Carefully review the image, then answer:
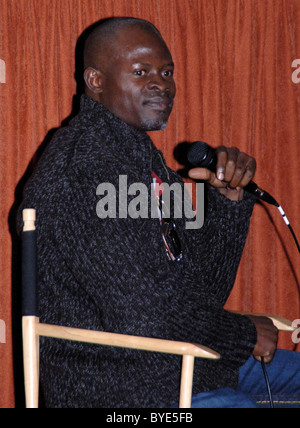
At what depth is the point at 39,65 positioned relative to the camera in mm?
2039

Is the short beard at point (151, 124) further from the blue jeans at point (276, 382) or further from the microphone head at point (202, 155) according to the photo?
the blue jeans at point (276, 382)

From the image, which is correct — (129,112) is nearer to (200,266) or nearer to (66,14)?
(200,266)

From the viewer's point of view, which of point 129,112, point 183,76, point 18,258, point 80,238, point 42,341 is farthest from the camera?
point 183,76

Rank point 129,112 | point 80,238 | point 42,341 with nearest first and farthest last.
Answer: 1. point 80,238
2. point 42,341
3. point 129,112

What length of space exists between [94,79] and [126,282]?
68 cm

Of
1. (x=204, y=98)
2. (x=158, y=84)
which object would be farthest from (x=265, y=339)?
(x=204, y=98)

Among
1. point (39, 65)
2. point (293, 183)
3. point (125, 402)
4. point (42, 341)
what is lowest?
point (125, 402)

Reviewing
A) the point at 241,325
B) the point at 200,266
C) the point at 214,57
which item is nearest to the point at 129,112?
the point at 200,266

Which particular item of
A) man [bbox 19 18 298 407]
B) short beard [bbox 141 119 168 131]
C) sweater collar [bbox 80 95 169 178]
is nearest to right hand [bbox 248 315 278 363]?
man [bbox 19 18 298 407]

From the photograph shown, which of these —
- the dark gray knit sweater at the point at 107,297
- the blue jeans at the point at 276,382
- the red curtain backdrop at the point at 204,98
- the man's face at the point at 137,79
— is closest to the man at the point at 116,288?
the dark gray knit sweater at the point at 107,297

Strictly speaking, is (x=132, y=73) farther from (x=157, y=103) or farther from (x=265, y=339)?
(x=265, y=339)

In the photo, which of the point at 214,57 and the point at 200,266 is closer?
the point at 200,266

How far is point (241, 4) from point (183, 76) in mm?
439

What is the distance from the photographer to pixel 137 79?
1461 millimetres
